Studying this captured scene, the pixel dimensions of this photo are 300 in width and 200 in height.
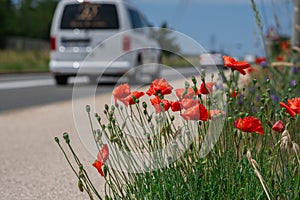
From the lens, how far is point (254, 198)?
8.17ft

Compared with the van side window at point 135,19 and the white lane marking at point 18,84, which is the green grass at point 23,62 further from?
the van side window at point 135,19

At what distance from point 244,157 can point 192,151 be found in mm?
270

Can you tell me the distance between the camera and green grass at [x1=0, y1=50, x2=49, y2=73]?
27234 millimetres

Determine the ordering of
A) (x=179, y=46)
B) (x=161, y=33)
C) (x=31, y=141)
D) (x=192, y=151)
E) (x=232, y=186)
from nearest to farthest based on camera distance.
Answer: (x=232, y=186)
(x=192, y=151)
(x=179, y=46)
(x=161, y=33)
(x=31, y=141)

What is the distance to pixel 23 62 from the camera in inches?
1206

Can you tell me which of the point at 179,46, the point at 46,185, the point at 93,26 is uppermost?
the point at 93,26

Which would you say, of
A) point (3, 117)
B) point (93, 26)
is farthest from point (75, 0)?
point (3, 117)

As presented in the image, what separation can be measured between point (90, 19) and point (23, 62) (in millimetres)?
17943

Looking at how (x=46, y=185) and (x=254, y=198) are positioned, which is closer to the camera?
(x=254, y=198)

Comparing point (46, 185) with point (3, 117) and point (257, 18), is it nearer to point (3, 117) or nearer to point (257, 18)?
point (257, 18)

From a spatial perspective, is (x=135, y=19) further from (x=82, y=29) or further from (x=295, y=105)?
(x=295, y=105)

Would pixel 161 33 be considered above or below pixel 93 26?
below

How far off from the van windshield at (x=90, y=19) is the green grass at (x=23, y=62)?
13077mm

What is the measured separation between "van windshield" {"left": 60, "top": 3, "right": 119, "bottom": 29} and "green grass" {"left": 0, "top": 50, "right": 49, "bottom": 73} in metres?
13.1
